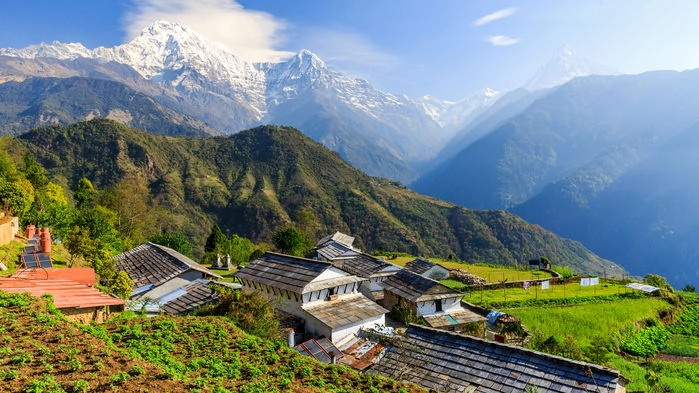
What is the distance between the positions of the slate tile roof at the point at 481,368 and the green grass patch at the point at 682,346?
21.5 metres

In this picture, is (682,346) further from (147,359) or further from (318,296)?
(147,359)

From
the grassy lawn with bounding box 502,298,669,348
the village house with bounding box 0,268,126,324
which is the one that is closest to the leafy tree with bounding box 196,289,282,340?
the village house with bounding box 0,268,126,324

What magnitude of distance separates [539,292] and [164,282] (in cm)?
3774

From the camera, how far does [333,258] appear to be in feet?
154

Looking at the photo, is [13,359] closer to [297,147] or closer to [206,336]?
[206,336]

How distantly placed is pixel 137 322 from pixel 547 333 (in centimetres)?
2942

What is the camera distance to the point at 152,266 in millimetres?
32062

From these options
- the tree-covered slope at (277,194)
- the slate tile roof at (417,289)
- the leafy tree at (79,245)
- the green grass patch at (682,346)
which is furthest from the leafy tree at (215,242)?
the tree-covered slope at (277,194)

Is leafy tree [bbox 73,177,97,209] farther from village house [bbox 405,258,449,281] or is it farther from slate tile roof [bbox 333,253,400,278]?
village house [bbox 405,258,449,281]


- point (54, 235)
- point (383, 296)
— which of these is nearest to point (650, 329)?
point (383, 296)

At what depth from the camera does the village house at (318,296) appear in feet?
74.1

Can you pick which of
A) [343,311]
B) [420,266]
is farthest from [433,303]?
[420,266]

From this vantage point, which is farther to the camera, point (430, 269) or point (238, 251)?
point (238, 251)

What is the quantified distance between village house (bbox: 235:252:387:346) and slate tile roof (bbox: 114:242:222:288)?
17.5 ft
